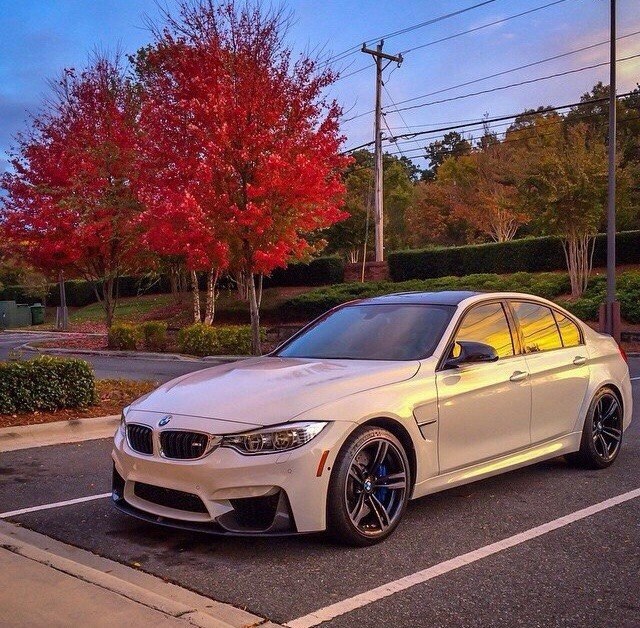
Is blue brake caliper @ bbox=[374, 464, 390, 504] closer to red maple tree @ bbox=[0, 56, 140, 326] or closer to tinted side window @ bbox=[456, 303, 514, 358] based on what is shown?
tinted side window @ bbox=[456, 303, 514, 358]

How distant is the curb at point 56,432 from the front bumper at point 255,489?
13.2 ft

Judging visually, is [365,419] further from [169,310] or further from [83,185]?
[169,310]

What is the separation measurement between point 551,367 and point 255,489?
9.81 ft

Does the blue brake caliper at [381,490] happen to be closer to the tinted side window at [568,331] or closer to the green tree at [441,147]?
the tinted side window at [568,331]

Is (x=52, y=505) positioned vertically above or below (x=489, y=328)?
below

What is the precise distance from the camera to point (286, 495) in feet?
15.2

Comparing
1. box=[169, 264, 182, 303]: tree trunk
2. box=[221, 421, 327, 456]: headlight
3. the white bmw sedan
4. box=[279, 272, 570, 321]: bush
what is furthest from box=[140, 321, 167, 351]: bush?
box=[221, 421, 327, 456]: headlight

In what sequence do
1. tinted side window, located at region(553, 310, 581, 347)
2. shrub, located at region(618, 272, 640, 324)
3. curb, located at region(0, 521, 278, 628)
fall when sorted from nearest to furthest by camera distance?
curb, located at region(0, 521, 278, 628) < tinted side window, located at region(553, 310, 581, 347) < shrub, located at region(618, 272, 640, 324)

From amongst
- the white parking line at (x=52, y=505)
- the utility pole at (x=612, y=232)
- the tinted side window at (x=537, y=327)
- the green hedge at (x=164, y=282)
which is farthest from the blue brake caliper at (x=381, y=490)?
the green hedge at (x=164, y=282)

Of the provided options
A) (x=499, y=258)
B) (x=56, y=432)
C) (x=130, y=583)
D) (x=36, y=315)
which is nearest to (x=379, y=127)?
(x=499, y=258)

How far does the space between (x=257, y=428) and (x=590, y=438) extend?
135 inches

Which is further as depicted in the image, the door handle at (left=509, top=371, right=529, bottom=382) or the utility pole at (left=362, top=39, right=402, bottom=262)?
the utility pole at (left=362, top=39, right=402, bottom=262)

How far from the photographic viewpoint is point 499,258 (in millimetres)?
34344

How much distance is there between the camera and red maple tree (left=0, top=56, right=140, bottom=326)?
75.8 ft
